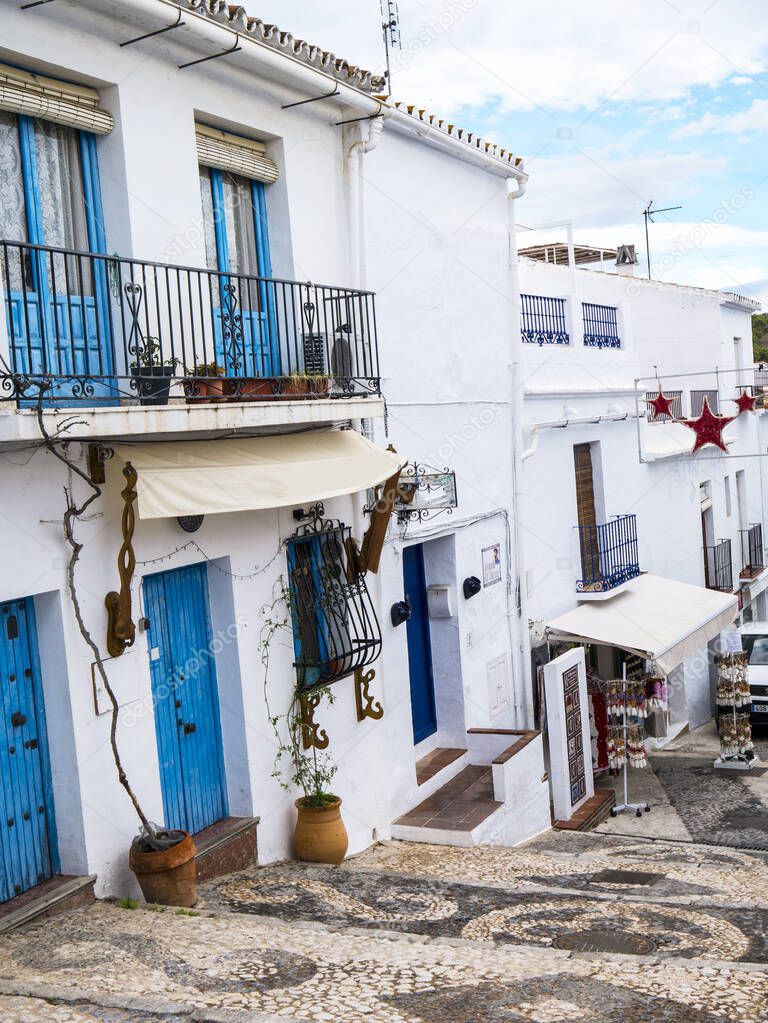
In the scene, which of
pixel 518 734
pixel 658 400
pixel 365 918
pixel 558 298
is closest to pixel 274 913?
pixel 365 918

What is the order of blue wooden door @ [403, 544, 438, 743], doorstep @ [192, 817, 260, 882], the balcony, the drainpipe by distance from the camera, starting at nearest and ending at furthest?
doorstep @ [192, 817, 260, 882] → blue wooden door @ [403, 544, 438, 743] → the drainpipe → the balcony

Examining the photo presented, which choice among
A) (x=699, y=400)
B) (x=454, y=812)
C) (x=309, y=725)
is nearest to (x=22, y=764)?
(x=309, y=725)

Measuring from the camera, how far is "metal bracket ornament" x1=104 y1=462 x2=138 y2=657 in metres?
7.56

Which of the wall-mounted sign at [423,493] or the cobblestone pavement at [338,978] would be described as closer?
the cobblestone pavement at [338,978]

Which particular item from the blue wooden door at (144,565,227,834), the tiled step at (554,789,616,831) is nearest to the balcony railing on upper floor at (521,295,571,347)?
the tiled step at (554,789,616,831)

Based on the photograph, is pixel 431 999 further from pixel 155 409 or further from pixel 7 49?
pixel 7 49

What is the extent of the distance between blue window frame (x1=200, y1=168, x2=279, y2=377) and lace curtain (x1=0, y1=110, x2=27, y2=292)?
5.94 ft

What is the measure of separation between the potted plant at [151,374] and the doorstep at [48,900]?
3252 millimetres

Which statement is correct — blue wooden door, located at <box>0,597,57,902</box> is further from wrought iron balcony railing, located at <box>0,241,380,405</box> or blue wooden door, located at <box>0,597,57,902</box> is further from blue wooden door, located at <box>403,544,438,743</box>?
blue wooden door, located at <box>403,544,438,743</box>

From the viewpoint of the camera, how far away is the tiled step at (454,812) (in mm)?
10727

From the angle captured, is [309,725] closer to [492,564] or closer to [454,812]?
[454,812]

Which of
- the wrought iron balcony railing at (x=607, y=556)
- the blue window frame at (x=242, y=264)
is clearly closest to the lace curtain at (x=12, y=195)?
the blue window frame at (x=242, y=264)

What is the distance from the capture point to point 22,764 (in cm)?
728

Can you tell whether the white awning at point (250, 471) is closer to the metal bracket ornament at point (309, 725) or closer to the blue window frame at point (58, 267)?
the blue window frame at point (58, 267)
